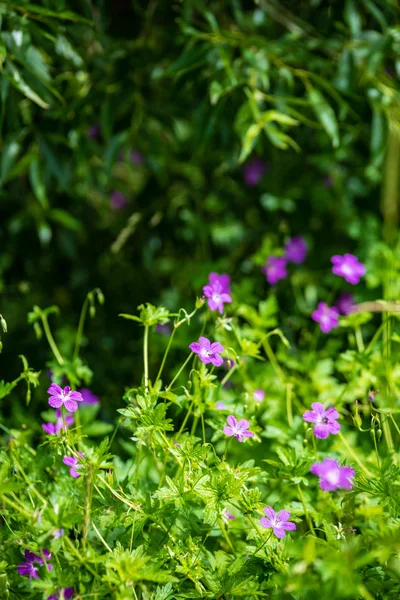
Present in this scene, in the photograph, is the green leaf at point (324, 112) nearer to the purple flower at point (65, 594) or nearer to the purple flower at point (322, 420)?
the purple flower at point (322, 420)

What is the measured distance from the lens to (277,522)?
1.01 m

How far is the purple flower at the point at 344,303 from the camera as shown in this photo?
2158mm

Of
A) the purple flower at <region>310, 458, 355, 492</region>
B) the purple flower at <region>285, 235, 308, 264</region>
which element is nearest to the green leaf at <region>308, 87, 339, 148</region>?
the purple flower at <region>285, 235, 308, 264</region>

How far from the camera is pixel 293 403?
5.10 ft

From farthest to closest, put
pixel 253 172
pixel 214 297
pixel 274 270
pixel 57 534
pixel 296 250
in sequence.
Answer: pixel 253 172
pixel 296 250
pixel 274 270
pixel 214 297
pixel 57 534

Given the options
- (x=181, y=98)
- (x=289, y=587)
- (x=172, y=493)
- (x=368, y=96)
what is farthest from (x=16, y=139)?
(x=289, y=587)

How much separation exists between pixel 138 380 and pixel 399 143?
1318 mm

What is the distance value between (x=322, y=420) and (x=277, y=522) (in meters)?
0.19

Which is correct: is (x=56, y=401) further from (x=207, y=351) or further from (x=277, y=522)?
(x=277, y=522)

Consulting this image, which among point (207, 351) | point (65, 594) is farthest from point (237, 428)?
point (65, 594)

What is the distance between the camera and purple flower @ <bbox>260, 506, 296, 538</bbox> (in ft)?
3.27

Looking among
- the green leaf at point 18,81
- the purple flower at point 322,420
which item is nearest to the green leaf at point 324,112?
the green leaf at point 18,81

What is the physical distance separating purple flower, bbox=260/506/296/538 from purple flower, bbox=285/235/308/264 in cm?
120

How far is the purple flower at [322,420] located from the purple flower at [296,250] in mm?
1050
